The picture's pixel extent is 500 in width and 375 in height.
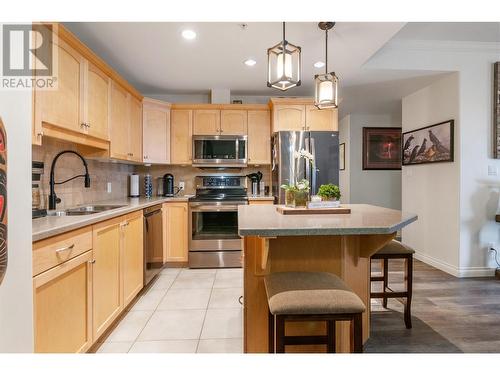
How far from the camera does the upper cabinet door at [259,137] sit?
157 inches

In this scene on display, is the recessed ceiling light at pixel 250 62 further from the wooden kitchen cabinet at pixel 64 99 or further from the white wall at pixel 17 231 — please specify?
the white wall at pixel 17 231

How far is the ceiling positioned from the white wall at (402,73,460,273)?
2.59 ft

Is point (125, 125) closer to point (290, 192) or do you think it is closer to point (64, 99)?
point (64, 99)

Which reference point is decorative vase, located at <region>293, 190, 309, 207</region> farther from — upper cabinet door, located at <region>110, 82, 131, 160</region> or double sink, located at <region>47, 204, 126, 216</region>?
upper cabinet door, located at <region>110, 82, 131, 160</region>

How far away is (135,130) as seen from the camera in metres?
3.45

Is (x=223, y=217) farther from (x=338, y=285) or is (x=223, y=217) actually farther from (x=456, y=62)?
(x=456, y=62)

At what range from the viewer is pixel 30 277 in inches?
43.5

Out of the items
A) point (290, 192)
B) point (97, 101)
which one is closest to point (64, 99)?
point (97, 101)

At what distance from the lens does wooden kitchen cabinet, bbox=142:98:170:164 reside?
3721mm

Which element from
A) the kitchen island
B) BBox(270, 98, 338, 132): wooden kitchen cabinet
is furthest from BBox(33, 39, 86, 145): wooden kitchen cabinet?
BBox(270, 98, 338, 132): wooden kitchen cabinet

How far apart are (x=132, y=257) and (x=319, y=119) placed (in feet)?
9.55

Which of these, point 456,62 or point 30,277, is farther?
point 456,62
